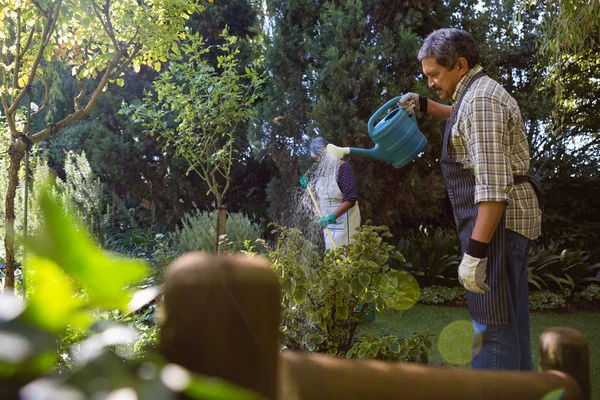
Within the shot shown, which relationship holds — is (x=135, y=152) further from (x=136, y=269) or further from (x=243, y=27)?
(x=136, y=269)

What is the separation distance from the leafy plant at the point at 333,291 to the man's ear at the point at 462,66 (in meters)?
0.90

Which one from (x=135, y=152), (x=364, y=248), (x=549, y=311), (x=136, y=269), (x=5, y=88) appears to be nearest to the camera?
(x=136, y=269)

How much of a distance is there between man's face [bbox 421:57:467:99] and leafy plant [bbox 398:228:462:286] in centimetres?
399

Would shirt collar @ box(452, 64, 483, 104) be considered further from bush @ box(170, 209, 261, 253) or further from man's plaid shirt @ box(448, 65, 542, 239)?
bush @ box(170, 209, 261, 253)

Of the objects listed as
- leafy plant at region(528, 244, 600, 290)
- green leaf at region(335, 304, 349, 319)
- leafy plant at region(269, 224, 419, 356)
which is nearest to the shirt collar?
leafy plant at region(269, 224, 419, 356)

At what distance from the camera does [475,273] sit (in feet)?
5.94

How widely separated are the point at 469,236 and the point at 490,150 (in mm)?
336

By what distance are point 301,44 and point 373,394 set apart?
6.54 metres

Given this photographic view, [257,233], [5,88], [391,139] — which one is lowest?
[257,233]

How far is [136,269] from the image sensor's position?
177mm

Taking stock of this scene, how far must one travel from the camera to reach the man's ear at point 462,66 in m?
2.02

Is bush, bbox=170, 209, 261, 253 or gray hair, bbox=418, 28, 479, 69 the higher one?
gray hair, bbox=418, 28, 479, 69

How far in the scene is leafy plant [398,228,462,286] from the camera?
19.7 feet

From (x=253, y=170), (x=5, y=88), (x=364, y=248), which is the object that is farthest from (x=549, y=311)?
(x=5, y=88)
